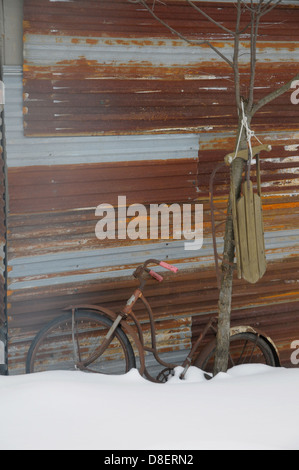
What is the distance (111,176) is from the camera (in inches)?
227

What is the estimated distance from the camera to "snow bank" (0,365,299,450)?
13.8 ft

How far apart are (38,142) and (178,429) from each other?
2.68 m

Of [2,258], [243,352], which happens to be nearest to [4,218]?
[2,258]

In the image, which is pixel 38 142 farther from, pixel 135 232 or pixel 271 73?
pixel 271 73

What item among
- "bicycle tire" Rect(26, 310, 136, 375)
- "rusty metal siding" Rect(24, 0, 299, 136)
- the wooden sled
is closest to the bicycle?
"bicycle tire" Rect(26, 310, 136, 375)

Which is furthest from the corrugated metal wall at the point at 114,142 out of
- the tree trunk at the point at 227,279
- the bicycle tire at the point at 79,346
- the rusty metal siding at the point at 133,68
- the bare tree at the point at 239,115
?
the tree trunk at the point at 227,279

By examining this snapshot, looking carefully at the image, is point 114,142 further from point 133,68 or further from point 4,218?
point 4,218

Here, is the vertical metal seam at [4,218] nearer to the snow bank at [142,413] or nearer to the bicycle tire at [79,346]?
the bicycle tire at [79,346]

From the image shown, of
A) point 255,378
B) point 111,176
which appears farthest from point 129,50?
point 255,378

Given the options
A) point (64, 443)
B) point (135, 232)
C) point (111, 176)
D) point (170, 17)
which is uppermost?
point (170, 17)

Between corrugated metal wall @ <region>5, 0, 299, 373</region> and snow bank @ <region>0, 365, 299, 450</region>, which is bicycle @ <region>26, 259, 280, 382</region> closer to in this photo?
corrugated metal wall @ <region>5, 0, 299, 373</region>

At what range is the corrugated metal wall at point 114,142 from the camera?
5.43 meters

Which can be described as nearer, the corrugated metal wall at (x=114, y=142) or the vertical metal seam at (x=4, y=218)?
the vertical metal seam at (x=4, y=218)

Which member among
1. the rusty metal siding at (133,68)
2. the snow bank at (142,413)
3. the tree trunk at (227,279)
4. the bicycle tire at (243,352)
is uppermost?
the rusty metal siding at (133,68)
